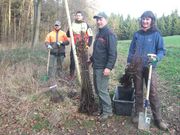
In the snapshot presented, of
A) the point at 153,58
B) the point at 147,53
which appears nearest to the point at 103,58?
the point at 147,53

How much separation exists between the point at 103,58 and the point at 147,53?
91 centimetres

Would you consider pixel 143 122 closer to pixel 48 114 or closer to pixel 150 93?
pixel 150 93

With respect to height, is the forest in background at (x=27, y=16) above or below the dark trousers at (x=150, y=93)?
above

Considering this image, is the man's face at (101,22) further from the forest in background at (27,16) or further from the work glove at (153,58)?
the forest in background at (27,16)

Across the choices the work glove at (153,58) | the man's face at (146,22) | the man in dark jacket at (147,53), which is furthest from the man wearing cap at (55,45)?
the work glove at (153,58)

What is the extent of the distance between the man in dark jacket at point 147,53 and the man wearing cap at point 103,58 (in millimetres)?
450

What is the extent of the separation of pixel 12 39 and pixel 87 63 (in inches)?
691

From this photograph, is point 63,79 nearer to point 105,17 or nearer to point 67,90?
point 67,90

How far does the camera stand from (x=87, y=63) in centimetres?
698

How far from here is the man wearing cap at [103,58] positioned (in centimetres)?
635

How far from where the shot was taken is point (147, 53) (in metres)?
6.17

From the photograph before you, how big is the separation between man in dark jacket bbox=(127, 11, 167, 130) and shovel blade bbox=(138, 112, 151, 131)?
0.24 metres

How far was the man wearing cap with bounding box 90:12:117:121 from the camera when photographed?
6352 mm

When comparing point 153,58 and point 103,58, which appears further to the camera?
point 103,58
